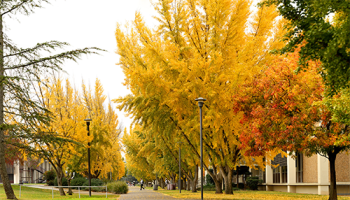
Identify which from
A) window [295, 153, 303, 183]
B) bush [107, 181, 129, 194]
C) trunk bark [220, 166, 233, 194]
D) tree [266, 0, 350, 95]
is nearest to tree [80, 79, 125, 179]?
bush [107, 181, 129, 194]

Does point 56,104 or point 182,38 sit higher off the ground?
point 182,38

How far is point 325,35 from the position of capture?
9.75 meters

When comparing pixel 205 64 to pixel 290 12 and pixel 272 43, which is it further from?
pixel 290 12

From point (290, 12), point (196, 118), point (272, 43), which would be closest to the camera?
point (290, 12)

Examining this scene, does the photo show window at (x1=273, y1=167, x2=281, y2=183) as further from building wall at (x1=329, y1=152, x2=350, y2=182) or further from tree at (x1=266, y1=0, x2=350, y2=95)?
tree at (x1=266, y1=0, x2=350, y2=95)

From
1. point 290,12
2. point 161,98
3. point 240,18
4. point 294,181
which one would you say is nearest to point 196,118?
point 161,98

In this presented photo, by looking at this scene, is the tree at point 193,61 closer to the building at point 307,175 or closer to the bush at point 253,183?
the building at point 307,175

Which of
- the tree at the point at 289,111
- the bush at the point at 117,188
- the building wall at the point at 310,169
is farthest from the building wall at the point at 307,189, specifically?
the bush at the point at 117,188

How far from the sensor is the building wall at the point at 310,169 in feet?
114

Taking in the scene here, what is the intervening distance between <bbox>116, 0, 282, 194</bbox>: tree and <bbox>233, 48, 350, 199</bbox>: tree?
102 centimetres

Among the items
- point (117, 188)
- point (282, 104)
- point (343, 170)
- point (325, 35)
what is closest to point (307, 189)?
point (343, 170)

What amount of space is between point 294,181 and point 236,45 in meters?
23.1

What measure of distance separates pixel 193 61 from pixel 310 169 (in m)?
Result: 22.3

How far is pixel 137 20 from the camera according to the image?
2205 centimetres
